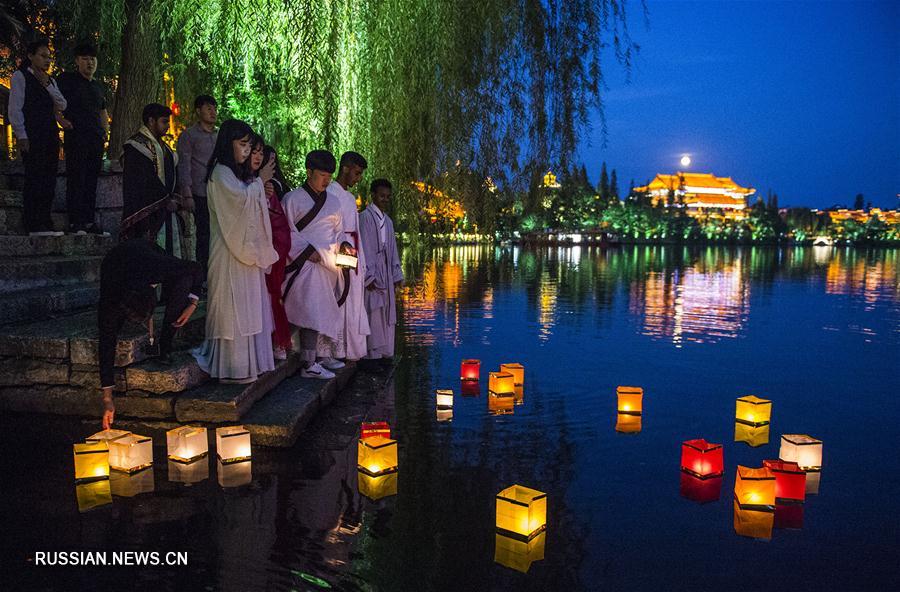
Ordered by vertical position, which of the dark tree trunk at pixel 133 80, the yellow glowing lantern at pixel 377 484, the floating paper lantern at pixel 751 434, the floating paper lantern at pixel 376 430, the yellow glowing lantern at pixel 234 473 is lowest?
the floating paper lantern at pixel 751 434

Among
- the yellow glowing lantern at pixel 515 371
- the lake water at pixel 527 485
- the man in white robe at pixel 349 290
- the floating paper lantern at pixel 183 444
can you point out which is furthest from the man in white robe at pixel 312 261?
the floating paper lantern at pixel 183 444

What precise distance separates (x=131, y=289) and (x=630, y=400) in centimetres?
385

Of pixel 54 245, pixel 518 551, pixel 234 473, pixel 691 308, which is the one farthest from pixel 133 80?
pixel 691 308

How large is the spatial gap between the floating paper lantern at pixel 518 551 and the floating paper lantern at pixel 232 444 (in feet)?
5.82

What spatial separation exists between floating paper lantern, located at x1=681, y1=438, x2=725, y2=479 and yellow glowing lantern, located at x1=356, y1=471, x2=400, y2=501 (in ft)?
6.03

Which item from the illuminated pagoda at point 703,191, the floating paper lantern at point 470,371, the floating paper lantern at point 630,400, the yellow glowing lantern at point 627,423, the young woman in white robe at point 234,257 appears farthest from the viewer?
the illuminated pagoda at point 703,191

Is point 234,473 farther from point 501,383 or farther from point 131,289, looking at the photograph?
point 501,383

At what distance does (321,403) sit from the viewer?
5.66 metres

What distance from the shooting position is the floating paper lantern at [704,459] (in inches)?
164

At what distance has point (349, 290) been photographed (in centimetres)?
632

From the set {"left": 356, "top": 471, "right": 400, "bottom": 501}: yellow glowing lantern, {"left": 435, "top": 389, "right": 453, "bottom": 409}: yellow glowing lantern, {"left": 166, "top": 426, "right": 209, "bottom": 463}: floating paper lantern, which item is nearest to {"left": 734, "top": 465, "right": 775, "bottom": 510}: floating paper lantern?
{"left": 356, "top": 471, "right": 400, "bottom": 501}: yellow glowing lantern

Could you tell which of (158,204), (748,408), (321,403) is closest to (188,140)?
(158,204)

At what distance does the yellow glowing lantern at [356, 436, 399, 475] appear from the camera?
13.3ft

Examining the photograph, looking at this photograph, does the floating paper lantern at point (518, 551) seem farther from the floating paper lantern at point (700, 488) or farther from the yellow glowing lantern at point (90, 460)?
the yellow glowing lantern at point (90, 460)
